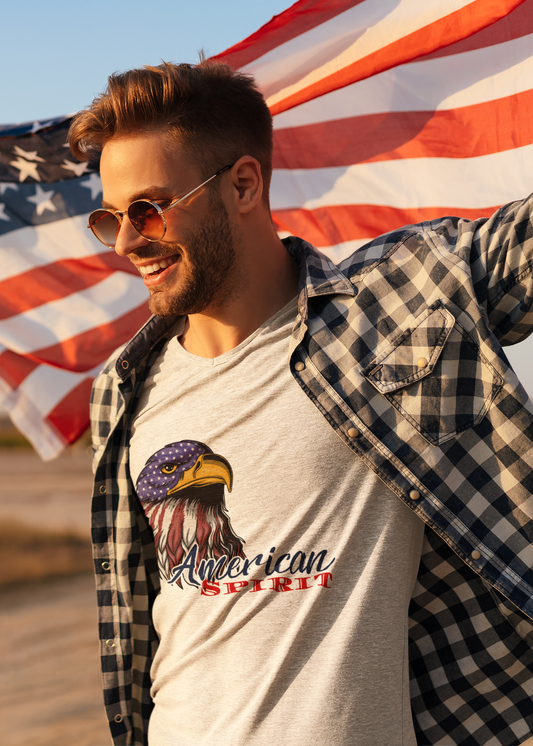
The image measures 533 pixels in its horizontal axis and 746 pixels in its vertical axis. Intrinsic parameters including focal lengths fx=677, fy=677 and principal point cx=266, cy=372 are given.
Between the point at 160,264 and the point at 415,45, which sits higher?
the point at 415,45

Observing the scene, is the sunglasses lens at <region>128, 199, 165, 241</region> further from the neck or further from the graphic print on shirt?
the graphic print on shirt

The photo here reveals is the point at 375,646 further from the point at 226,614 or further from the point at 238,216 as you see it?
the point at 238,216

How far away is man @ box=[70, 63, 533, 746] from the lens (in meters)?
1.79

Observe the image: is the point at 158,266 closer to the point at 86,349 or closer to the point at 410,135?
the point at 410,135

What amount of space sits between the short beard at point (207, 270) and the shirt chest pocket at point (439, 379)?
2.11ft

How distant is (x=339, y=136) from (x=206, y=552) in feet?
7.79

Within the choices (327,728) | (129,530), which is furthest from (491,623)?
(129,530)

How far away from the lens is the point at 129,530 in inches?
93.0

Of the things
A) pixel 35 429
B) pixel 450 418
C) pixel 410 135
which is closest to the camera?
pixel 450 418

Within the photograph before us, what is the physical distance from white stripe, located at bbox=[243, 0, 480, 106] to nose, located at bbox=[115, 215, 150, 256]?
5.70ft

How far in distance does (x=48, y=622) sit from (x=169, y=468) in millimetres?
6340

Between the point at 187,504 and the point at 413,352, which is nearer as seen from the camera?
the point at 413,352

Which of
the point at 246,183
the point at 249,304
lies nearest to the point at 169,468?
the point at 249,304

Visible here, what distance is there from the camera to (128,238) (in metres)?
2.14
